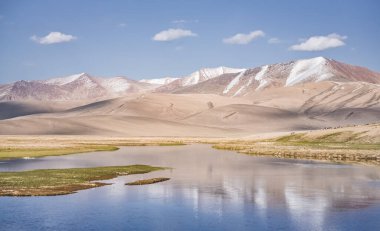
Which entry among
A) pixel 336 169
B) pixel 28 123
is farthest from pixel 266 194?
pixel 28 123

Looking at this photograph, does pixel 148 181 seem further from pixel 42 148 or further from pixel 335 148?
pixel 42 148

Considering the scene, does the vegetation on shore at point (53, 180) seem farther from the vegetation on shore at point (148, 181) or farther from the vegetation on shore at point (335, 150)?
the vegetation on shore at point (335, 150)

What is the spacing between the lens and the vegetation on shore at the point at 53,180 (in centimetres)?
3791

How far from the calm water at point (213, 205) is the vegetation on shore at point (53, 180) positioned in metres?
1.51

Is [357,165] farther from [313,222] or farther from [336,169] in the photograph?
[313,222]

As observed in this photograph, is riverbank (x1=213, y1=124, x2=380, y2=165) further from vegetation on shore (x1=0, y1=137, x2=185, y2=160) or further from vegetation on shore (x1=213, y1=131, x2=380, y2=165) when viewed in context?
vegetation on shore (x1=0, y1=137, x2=185, y2=160)

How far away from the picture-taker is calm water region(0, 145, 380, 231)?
28.5 meters

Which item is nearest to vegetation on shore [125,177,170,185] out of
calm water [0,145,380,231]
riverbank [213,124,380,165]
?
calm water [0,145,380,231]

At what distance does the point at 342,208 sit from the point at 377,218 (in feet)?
10.5

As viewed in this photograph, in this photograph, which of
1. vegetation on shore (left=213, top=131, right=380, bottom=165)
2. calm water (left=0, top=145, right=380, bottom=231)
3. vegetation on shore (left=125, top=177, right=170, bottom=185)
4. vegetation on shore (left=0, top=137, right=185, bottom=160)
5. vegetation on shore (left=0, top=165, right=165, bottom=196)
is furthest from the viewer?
vegetation on shore (left=0, top=137, right=185, bottom=160)

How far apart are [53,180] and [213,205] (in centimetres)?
1544

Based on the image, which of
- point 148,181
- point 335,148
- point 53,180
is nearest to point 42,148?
point 335,148

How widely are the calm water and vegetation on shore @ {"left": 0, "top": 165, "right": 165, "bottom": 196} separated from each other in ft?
4.96

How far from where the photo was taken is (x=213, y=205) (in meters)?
33.8
